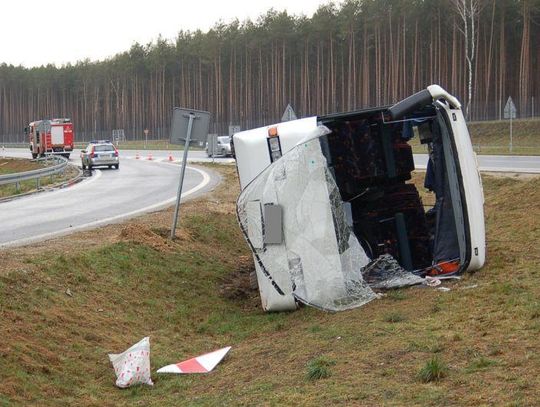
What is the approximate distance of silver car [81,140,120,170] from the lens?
131 feet

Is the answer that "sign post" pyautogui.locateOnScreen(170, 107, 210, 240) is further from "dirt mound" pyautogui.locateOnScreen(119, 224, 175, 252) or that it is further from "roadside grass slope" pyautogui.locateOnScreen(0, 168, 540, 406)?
"roadside grass slope" pyautogui.locateOnScreen(0, 168, 540, 406)

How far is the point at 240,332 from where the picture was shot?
30.6 ft

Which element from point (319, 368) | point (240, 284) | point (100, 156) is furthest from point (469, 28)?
point (319, 368)

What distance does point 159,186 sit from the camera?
26891mm

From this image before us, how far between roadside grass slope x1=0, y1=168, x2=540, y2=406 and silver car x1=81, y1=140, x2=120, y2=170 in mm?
27440

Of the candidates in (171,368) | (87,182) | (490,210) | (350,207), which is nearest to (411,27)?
(87,182)

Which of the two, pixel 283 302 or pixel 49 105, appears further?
pixel 49 105

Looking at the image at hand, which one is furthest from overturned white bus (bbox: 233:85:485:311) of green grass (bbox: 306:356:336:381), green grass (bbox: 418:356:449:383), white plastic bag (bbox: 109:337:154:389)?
green grass (bbox: 418:356:449:383)

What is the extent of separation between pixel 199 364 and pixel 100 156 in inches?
1325

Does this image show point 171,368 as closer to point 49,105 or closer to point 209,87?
point 209,87

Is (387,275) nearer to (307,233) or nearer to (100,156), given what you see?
(307,233)

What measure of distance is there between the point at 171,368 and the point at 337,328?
5.65 feet

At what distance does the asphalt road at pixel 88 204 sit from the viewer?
1490cm

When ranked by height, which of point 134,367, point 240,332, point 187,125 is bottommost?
point 240,332
